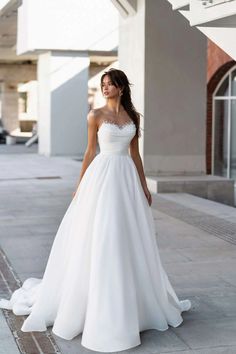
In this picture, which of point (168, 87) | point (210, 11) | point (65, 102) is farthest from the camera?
point (65, 102)

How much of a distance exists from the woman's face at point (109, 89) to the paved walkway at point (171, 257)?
1635 millimetres

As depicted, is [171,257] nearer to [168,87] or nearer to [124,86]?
[124,86]

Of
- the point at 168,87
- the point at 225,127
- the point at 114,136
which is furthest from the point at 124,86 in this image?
the point at 225,127

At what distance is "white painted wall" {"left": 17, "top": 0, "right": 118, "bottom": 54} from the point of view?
68.1 feet

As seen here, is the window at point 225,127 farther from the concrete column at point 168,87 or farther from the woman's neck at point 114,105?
the woman's neck at point 114,105

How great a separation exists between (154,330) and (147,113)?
820 centimetres

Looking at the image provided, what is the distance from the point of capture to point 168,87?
1259 cm

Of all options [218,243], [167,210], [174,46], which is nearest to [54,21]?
[174,46]

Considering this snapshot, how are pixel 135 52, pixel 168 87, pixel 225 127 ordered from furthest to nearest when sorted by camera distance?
1. pixel 225 127
2. pixel 135 52
3. pixel 168 87

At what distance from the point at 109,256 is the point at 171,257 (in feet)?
8.75

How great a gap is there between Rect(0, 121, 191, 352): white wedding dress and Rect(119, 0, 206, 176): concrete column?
799 cm

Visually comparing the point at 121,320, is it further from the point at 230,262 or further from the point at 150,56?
the point at 150,56

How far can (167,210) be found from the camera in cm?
1012

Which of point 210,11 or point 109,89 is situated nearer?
point 109,89
